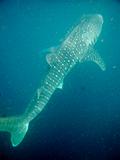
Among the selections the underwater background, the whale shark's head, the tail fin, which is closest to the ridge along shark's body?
the whale shark's head

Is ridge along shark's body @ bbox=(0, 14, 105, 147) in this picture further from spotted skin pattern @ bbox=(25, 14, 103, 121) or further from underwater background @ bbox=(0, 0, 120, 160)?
underwater background @ bbox=(0, 0, 120, 160)

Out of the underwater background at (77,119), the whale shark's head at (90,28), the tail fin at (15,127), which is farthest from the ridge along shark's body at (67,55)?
the underwater background at (77,119)

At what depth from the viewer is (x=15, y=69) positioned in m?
21.6

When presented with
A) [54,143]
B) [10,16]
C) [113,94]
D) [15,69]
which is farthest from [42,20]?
[54,143]

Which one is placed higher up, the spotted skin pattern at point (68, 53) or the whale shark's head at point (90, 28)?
the whale shark's head at point (90, 28)

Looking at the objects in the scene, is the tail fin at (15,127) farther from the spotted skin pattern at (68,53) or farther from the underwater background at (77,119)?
the underwater background at (77,119)

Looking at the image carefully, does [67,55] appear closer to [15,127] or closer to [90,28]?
[90,28]

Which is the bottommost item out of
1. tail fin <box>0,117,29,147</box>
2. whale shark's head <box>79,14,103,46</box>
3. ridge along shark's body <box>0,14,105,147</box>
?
tail fin <box>0,117,29,147</box>

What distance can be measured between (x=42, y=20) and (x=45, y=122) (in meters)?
19.3

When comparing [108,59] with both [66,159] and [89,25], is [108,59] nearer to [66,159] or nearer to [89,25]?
[66,159]

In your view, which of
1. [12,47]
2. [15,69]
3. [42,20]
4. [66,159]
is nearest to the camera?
[66,159]

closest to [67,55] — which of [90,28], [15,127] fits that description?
[90,28]

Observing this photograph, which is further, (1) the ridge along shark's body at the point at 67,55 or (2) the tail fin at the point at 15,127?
(2) the tail fin at the point at 15,127

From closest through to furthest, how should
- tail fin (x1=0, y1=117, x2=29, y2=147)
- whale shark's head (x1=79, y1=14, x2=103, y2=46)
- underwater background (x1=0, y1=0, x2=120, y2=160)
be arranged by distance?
whale shark's head (x1=79, y1=14, x2=103, y2=46) → tail fin (x1=0, y1=117, x2=29, y2=147) → underwater background (x1=0, y1=0, x2=120, y2=160)
